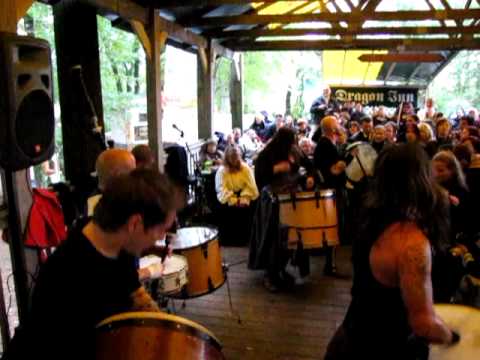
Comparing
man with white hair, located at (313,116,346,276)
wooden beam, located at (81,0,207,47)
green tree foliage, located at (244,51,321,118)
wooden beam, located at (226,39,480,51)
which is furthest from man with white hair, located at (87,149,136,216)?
green tree foliage, located at (244,51,321,118)

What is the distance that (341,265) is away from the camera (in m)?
4.54

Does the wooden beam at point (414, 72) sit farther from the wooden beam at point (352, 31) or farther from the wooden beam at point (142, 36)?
the wooden beam at point (142, 36)

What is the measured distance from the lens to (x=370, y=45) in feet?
29.1

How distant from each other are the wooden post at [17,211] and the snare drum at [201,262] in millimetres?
904

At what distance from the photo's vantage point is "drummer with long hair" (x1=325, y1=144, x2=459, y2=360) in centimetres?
148

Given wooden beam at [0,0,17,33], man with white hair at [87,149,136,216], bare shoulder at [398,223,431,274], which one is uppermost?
wooden beam at [0,0,17,33]

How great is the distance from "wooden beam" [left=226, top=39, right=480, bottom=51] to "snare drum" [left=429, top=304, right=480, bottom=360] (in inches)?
301

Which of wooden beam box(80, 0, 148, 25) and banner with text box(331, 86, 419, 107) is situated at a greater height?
wooden beam box(80, 0, 148, 25)

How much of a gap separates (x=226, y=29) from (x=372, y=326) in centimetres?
722

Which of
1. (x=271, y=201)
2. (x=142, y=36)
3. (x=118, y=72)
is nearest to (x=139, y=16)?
(x=142, y=36)

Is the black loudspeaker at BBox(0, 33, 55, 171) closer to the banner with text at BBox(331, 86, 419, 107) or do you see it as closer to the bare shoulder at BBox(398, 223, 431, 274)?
the bare shoulder at BBox(398, 223, 431, 274)

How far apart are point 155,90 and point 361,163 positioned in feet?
8.79

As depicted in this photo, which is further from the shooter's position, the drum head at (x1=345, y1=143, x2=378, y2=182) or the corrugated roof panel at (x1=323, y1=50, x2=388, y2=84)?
the corrugated roof panel at (x1=323, y1=50, x2=388, y2=84)

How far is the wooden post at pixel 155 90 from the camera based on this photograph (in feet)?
18.1
